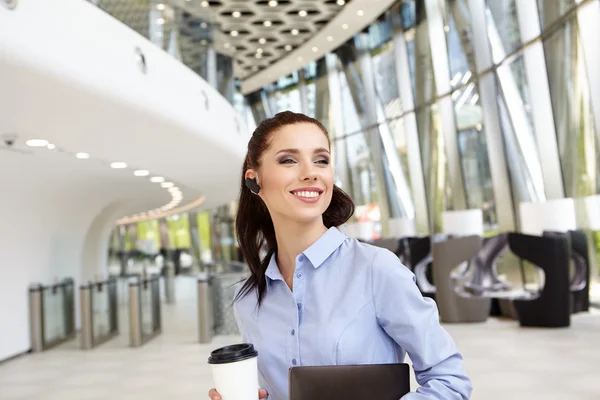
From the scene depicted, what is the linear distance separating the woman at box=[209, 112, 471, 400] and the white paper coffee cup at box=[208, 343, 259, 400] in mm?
240

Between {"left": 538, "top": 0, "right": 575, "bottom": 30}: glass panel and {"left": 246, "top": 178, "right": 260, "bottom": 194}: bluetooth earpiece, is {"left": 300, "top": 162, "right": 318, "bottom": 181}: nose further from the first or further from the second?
{"left": 538, "top": 0, "right": 575, "bottom": 30}: glass panel

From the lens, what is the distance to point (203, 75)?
742 centimetres

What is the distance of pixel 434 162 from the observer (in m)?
14.0

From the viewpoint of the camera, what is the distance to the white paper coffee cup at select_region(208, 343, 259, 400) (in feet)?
3.58

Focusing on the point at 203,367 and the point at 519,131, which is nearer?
the point at 203,367

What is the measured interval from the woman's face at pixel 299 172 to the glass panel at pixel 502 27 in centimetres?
935

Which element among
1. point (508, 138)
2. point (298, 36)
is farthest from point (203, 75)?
point (298, 36)

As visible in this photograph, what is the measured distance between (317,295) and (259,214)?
475 mm

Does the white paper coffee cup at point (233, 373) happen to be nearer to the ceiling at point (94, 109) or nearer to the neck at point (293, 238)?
the neck at point (293, 238)

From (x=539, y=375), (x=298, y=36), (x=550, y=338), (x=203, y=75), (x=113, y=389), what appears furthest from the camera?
(x=298, y=36)

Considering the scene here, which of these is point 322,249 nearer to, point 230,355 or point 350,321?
point 350,321

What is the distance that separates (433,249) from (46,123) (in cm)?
598

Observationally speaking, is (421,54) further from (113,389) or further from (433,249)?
(113,389)

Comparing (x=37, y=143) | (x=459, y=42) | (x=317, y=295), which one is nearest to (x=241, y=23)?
(x=459, y=42)
